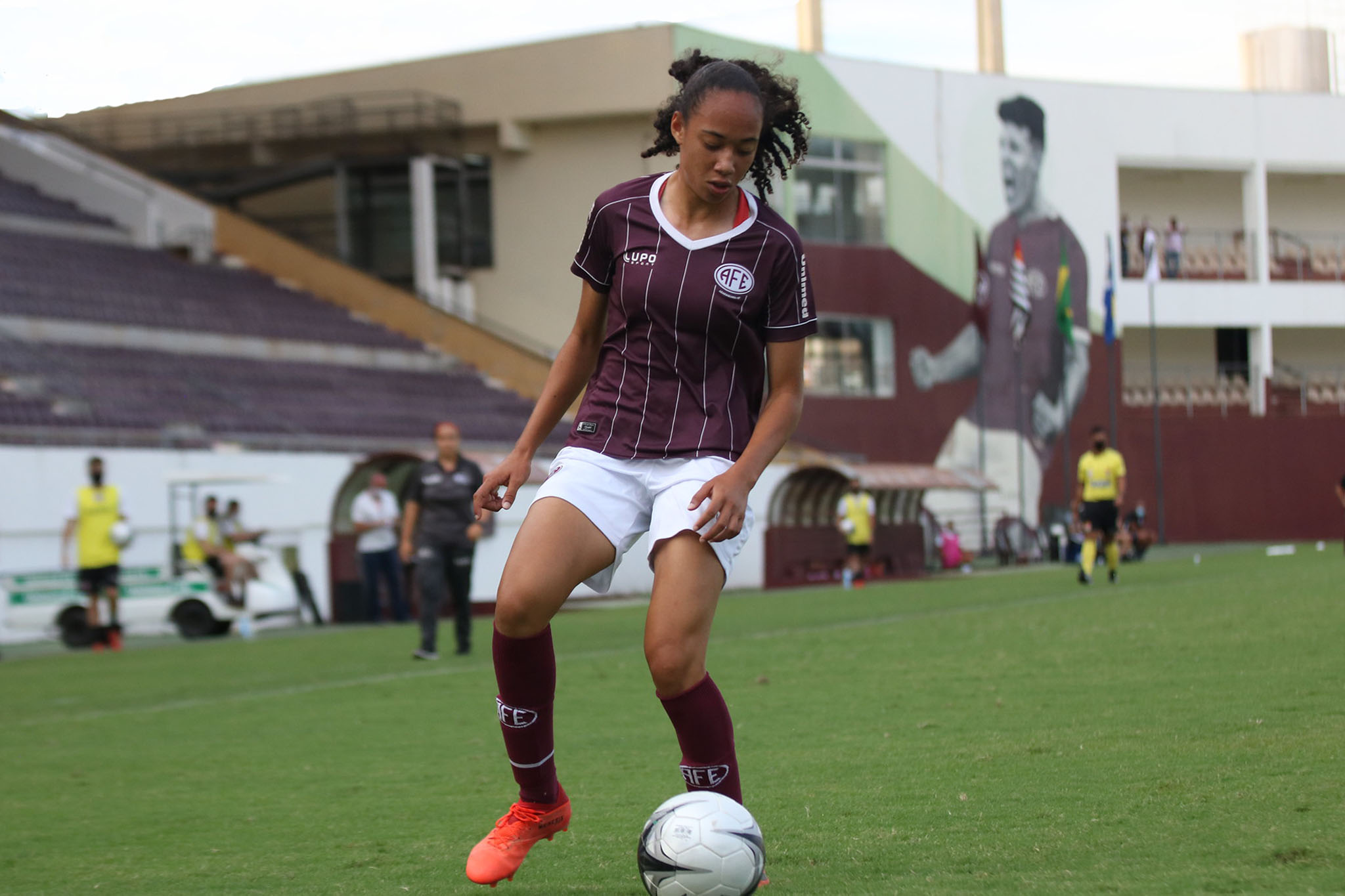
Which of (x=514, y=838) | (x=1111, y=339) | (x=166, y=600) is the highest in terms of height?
(x=1111, y=339)

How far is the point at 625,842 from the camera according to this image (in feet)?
17.2

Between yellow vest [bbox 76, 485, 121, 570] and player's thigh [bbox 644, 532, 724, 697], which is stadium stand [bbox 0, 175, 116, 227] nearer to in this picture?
yellow vest [bbox 76, 485, 121, 570]

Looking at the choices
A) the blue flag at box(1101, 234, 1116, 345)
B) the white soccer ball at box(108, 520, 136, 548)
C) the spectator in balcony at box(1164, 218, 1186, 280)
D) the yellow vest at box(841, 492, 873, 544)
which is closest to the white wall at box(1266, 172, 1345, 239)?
the spectator in balcony at box(1164, 218, 1186, 280)

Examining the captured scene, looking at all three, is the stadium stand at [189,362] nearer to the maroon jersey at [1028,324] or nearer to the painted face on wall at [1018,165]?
the maroon jersey at [1028,324]

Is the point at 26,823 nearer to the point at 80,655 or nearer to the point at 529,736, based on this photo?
the point at 529,736

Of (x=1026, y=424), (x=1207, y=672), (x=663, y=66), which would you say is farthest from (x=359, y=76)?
(x=1207, y=672)

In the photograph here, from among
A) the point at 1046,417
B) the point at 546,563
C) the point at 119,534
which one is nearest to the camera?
the point at 546,563

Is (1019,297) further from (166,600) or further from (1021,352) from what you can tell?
(166,600)

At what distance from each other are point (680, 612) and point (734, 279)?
92cm

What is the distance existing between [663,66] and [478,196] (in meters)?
5.72

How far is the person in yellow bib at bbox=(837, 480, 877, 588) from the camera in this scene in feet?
89.7

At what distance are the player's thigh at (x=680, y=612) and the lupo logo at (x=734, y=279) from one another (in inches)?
26.6

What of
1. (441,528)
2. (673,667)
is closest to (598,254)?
(673,667)

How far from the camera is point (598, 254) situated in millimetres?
4684
